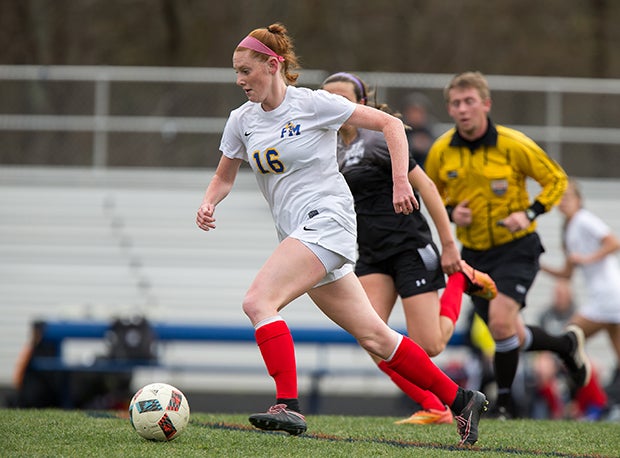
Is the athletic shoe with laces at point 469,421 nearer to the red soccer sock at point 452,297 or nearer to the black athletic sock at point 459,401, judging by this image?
the black athletic sock at point 459,401

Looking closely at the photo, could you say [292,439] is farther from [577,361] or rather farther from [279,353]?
[577,361]

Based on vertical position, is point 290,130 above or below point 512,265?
above

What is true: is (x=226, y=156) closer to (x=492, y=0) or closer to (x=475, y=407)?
(x=475, y=407)

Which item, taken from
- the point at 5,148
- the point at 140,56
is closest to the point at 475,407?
the point at 5,148

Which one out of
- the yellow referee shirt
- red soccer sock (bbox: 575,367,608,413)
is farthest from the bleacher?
the yellow referee shirt

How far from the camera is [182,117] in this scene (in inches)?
595

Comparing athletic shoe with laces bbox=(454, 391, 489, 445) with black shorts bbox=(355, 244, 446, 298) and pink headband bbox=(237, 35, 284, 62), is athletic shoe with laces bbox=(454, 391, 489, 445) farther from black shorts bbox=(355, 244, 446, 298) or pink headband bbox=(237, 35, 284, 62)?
pink headband bbox=(237, 35, 284, 62)

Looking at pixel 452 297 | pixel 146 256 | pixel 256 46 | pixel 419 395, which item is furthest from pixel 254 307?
pixel 146 256

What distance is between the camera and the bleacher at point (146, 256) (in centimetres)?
1391

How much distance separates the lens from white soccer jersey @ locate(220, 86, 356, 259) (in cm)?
536

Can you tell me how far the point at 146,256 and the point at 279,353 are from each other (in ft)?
31.0

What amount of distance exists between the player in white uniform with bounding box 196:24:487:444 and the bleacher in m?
7.98

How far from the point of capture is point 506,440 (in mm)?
5820

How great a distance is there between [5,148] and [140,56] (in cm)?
729
